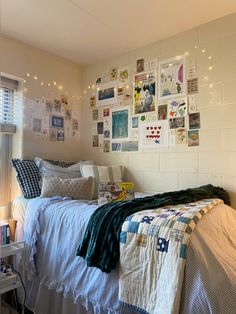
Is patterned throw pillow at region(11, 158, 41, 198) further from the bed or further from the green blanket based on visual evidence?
the green blanket

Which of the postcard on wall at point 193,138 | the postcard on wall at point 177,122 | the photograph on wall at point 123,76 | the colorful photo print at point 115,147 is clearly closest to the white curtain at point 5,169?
the colorful photo print at point 115,147

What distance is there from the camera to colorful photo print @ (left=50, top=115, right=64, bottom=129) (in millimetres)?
2885

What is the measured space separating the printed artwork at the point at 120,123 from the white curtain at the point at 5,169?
1.11 metres

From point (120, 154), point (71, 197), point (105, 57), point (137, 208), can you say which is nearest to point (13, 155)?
point (71, 197)

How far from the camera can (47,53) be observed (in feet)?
9.33

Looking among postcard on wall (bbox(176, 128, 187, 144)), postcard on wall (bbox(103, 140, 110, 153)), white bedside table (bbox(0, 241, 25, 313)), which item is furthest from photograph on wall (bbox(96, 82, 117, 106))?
white bedside table (bbox(0, 241, 25, 313))

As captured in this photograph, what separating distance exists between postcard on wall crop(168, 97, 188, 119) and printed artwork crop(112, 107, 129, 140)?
0.52 m

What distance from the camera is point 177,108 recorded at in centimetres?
242

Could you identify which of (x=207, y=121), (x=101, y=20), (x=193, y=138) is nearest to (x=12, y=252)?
(x=193, y=138)

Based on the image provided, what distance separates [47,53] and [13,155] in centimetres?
117

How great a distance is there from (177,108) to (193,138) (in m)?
0.32

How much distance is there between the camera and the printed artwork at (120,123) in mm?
2803

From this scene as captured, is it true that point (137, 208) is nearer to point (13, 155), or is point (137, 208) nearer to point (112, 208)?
point (112, 208)

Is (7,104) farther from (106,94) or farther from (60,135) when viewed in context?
(106,94)
